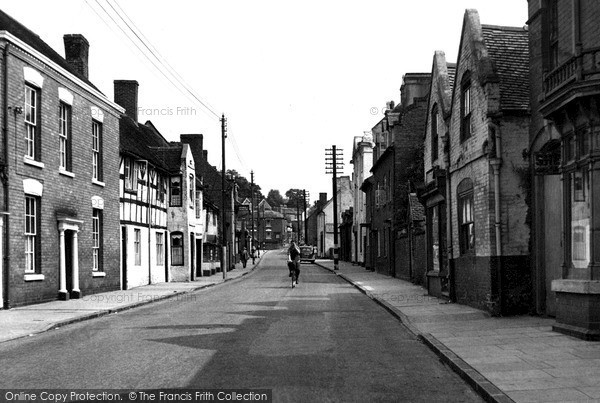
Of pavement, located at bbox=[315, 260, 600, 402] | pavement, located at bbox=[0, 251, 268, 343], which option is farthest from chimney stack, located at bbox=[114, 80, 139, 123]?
pavement, located at bbox=[315, 260, 600, 402]

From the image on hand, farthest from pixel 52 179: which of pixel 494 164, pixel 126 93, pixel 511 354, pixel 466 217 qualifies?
pixel 126 93

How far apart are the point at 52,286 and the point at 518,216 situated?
45.4 ft

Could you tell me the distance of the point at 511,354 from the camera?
9.80 meters

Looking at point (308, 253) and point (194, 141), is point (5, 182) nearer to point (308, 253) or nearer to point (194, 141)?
point (194, 141)

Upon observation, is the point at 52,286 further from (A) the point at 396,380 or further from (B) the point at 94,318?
(A) the point at 396,380

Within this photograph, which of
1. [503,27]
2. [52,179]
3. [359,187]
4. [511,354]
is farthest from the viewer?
[359,187]

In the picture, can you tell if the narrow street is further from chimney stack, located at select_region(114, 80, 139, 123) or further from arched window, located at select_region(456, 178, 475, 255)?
chimney stack, located at select_region(114, 80, 139, 123)

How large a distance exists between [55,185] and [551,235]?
1444 centimetres

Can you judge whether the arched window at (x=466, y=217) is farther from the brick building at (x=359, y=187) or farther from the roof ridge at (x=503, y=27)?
the brick building at (x=359, y=187)

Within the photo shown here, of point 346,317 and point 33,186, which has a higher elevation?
point 33,186

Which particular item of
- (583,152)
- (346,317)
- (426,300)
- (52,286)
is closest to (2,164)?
(52,286)

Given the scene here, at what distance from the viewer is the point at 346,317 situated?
16.1m

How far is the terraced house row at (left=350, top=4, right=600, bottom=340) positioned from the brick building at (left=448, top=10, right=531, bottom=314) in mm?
23

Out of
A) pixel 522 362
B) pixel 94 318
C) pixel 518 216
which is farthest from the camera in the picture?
pixel 94 318
